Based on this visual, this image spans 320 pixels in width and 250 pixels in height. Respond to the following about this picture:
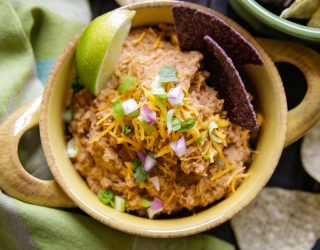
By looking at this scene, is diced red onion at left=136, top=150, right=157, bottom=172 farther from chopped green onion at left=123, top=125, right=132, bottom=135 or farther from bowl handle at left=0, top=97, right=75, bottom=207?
bowl handle at left=0, top=97, right=75, bottom=207

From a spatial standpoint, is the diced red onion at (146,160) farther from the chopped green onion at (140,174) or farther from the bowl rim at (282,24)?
the bowl rim at (282,24)

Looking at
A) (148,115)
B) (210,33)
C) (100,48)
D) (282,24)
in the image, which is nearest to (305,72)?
(282,24)

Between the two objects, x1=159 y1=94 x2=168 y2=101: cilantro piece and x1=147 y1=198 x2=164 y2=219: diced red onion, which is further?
x1=147 y1=198 x2=164 y2=219: diced red onion

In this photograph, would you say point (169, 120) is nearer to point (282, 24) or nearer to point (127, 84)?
point (127, 84)

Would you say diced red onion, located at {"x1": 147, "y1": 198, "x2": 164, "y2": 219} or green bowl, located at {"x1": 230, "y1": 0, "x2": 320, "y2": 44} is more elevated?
green bowl, located at {"x1": 230, "y1": 0, "x2": 320, "y2": 44}

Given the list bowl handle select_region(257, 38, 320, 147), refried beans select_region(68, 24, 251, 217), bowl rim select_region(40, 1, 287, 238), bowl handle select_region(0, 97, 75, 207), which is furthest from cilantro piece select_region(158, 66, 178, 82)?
bowl handle select_region(0, 97, 75, 207)

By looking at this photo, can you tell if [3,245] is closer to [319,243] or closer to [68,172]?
[68,172]

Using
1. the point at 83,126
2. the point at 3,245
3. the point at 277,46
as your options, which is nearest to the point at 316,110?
the point at 277,46

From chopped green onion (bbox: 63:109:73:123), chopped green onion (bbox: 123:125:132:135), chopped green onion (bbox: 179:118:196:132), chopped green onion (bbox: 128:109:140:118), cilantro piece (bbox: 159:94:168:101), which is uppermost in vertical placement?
cilantro piece (bbox: 159:94:168:101)

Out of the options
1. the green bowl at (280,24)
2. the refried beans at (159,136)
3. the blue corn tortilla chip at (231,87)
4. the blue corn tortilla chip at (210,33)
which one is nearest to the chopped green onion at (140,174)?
the refried beans at (159,136)
